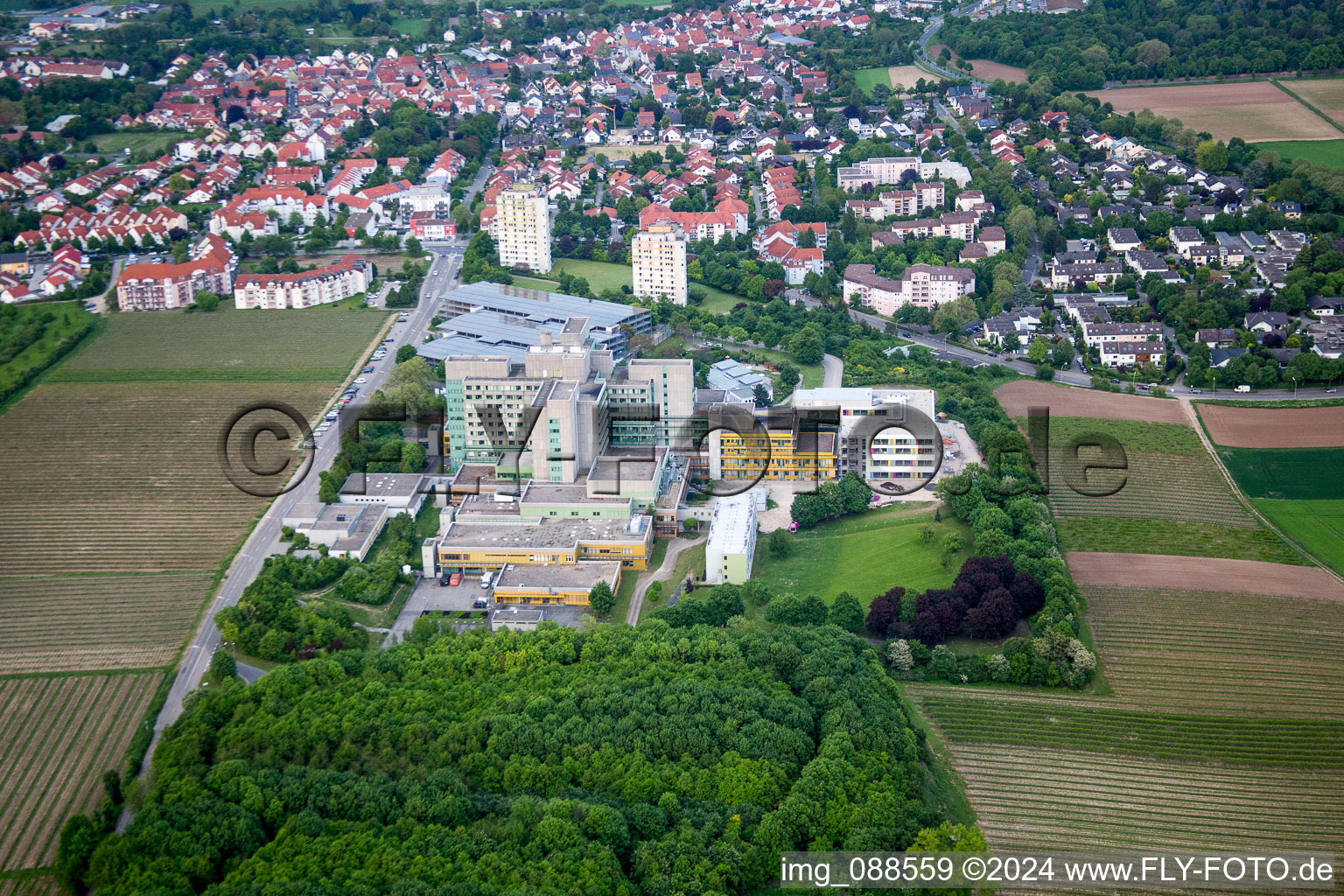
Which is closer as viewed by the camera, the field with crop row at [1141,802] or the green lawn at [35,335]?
the field with crop row at [1141,802]

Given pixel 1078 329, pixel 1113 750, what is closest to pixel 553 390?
pixel 1113 750

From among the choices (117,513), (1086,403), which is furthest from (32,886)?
(1086,403)

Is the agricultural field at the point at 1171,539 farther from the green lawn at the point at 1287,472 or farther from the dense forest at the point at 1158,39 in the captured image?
the dense forest at the point at 1158,39

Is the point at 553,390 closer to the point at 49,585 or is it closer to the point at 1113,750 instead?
the point at 49,585

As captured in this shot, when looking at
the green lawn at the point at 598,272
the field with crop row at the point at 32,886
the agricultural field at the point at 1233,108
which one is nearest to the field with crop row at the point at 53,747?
the field with crop row at the point at 32,886

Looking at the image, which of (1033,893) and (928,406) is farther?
(928,406)

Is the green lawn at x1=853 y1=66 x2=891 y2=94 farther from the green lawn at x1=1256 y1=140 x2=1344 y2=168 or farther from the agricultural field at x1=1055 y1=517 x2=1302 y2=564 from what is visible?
the agricultural field at x1=1055 y1=517 x2=1302 y2=564
